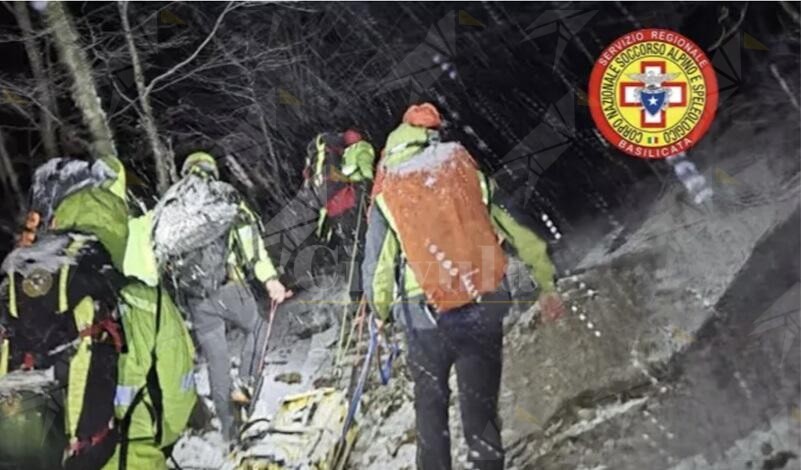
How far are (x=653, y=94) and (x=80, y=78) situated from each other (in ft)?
5.74

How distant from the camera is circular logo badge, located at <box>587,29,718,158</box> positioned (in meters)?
2.89

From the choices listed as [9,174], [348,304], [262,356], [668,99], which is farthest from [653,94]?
[9,174]

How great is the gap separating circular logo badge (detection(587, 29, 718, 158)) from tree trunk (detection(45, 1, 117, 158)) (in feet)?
4.89

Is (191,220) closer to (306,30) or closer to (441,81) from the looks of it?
(306,30)

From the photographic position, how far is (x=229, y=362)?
9.38 feet

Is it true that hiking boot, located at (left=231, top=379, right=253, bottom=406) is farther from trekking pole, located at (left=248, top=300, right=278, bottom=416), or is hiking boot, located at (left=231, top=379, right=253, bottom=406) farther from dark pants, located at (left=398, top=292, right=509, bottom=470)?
dark pants, located at (left=398, top=292, right=509, bottom=470)

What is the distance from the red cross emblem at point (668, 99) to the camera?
289cm

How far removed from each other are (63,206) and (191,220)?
388mm

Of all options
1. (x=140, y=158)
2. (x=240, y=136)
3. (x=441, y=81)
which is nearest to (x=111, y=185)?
(x=140, y=158)

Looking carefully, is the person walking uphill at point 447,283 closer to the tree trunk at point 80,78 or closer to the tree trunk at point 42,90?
the tree trunk at point 80,78

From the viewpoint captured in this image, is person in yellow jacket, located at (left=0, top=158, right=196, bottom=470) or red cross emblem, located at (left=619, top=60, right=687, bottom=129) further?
red cross emblem, located at (left=619, top=60, right=687, bottom=129)

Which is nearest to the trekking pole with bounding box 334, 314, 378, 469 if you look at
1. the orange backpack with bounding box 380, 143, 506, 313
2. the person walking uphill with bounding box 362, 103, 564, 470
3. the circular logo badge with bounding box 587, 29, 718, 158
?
the person walking uphill with bounding box 362, 103, 564, 470

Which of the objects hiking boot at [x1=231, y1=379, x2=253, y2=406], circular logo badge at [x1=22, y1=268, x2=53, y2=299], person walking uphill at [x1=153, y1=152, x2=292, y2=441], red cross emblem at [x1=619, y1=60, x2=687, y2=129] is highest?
circular logo badge at [x1=22, y1=268, x2=53, y2=299]

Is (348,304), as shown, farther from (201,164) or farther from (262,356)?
(201,164)
